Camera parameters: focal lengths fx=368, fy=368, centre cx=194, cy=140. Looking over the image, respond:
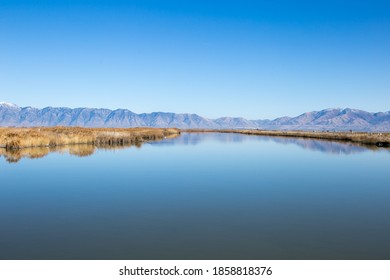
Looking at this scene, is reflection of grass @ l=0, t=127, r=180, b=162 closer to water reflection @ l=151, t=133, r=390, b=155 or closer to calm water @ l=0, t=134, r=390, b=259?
calm water @ l=0, t=134, r=390, b=259

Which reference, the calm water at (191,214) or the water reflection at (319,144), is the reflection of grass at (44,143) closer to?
the calm water at (191,214)

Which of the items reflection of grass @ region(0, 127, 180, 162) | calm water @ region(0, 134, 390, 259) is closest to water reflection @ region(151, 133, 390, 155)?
reflection of grass @ region(0, 127, 180, 162)

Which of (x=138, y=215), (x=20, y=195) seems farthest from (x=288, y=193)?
(x=20, y=195)

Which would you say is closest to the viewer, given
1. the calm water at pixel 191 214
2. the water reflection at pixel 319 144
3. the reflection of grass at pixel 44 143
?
the calm water at pixel 191 214

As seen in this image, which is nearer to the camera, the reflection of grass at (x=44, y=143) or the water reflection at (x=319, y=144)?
the reflection of grass at (x=44, y=143)

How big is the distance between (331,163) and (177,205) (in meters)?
22.9

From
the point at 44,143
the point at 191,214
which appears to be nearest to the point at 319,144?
the point at 44,143

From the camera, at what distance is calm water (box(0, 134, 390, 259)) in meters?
11.1

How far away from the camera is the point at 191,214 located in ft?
49.8

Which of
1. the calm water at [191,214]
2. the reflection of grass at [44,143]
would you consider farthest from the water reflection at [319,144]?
the calm water at [191,214]

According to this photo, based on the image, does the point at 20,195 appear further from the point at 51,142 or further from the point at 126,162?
the point at 51,142

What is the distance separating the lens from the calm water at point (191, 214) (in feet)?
36.4

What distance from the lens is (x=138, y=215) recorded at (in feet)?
49.0

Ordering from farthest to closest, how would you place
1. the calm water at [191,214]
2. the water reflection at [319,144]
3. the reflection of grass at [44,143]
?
the water reflection at [319,144]
the reflection of grass at [44,143]
the calm water at [191,214]
